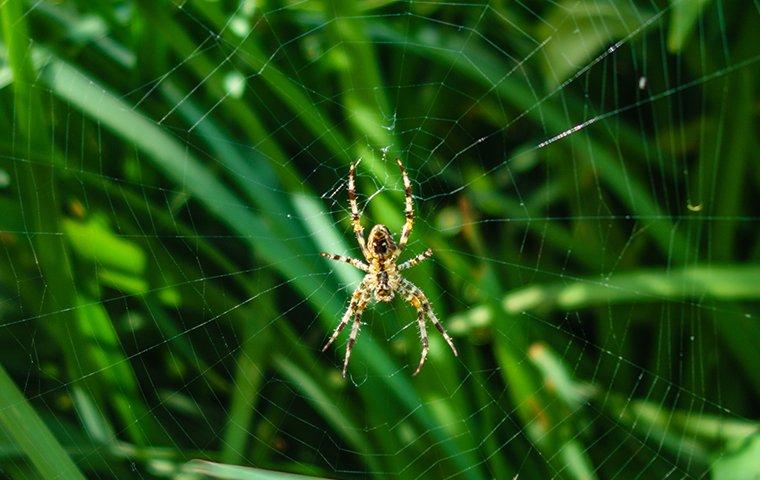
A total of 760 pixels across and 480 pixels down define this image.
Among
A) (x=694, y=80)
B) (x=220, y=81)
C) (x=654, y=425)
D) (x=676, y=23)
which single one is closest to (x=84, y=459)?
(x=220, y=81)

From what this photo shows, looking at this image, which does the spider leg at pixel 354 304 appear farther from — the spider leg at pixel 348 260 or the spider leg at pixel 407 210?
the spider leg at pixel 407 210

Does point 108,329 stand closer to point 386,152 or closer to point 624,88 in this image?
point 386,152

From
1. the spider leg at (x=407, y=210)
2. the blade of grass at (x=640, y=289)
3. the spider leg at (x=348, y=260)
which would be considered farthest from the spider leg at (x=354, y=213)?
the blade of grass at (x=640, y=289)

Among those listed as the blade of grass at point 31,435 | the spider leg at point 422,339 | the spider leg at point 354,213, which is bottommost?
the blade of grass at point 31,435

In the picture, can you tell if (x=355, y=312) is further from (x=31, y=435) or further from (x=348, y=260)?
(x=31, y=435)

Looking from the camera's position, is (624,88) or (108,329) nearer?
(108,329)
